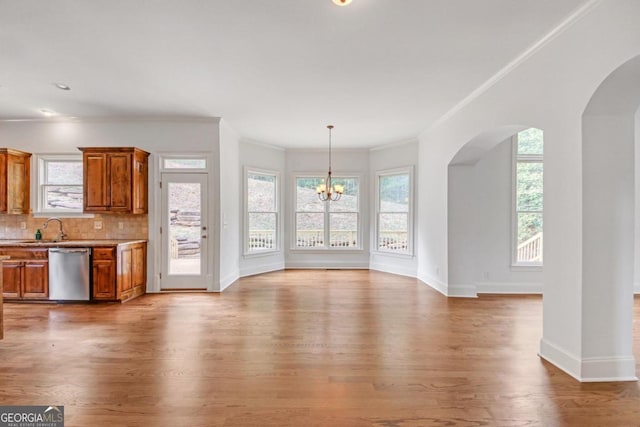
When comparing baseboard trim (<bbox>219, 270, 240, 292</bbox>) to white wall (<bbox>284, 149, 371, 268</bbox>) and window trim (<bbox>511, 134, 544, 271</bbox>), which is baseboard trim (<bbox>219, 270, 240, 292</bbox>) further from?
window trim (<bbox>511, 134, 544, 271</bbox>)

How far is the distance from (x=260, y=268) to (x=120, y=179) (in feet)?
10.7

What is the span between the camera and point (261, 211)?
23.8 feet

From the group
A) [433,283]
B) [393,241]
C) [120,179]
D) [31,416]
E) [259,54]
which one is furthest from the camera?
[393,241]

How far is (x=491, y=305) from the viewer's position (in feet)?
15.4

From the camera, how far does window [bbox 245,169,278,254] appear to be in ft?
23.0

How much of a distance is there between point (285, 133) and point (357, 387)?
4.88 m

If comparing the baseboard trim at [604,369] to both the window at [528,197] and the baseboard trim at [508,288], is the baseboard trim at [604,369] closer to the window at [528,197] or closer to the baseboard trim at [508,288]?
the baseboard trim at [508,288]

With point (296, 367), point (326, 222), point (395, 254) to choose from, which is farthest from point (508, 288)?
point (296, 367)

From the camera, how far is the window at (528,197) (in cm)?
538

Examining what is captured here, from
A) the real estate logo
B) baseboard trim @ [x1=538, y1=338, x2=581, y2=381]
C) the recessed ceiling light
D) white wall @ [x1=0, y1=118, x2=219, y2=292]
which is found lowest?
the real estate logo

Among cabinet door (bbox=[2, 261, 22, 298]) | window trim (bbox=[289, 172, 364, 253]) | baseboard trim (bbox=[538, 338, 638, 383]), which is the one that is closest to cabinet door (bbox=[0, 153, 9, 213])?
cabinet door (bbox=[2, 261, 22, 298])

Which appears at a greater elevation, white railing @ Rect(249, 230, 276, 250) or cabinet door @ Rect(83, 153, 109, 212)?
cabinet door @ Rect(83, 153, 109, 212)

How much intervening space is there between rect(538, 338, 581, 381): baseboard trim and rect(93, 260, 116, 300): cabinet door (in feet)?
17.4

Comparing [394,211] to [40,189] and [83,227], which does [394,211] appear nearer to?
[83,227]
